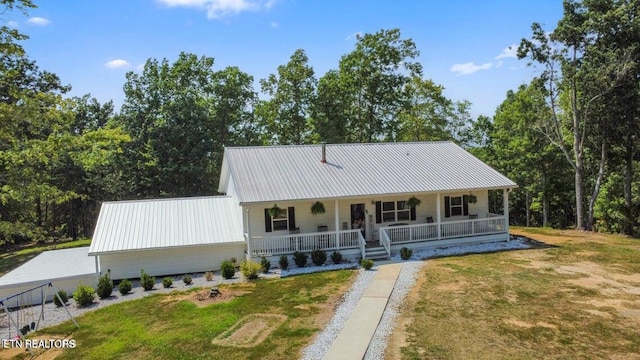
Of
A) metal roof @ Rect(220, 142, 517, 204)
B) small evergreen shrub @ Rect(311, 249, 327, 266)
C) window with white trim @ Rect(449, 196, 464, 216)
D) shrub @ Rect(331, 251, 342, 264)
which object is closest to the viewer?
small evergreen shrub @ Rect(311, 249, 327, 266)

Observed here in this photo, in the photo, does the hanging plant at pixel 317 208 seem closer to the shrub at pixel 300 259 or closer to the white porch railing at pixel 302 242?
the white porch railing at pixel 302 242

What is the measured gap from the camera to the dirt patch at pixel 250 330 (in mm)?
10661

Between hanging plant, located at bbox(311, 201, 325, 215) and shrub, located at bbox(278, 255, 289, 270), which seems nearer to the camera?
shrub, located at bbox(278, 255, 289, 270)

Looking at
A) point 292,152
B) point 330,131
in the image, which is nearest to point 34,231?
point 292,152

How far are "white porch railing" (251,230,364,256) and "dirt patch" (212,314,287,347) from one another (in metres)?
6.19

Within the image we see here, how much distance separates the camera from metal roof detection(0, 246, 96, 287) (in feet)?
53.1

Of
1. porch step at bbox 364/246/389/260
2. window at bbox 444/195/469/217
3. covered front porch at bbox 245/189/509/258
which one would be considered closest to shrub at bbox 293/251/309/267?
covered front porch at bbox 245/189/509/258

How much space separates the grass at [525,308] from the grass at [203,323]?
2.76 meters

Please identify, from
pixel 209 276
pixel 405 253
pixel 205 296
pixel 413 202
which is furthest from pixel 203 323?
pixel 413 202

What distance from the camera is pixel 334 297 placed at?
45.6 feet

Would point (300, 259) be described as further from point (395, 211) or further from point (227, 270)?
point (395, 211)

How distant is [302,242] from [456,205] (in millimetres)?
9004

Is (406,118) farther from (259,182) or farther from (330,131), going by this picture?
(259,182)

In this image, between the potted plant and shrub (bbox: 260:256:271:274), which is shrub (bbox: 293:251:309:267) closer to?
shrub (bbox: 260:256:271:274)
